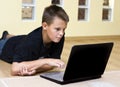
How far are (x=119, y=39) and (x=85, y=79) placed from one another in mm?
4083

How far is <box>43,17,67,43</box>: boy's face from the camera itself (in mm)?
1569

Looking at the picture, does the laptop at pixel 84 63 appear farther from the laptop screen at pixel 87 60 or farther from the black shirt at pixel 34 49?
the black shirt at pixel 34 49

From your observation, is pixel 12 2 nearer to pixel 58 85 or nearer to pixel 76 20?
pixel 76 20

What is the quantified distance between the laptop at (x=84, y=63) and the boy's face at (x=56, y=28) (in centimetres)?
48

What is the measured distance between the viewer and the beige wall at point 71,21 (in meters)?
4.04

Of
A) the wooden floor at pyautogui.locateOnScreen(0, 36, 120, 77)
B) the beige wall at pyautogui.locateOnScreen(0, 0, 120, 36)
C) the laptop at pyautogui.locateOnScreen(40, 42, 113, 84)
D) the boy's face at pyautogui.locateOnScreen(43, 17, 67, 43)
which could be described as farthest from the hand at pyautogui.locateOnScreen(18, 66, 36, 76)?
the beige wall at pyautogui.locateOnScreen(0, 0, 120, 36)

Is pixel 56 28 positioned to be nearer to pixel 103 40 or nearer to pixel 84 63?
pixel 84 63

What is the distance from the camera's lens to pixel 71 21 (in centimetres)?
458

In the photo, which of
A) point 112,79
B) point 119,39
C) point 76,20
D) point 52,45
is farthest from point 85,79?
point 119,39

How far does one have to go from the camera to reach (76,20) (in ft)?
15.1

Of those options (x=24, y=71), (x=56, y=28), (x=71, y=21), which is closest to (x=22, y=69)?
(x=24, y=71)

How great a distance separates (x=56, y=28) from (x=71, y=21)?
9.82 feet

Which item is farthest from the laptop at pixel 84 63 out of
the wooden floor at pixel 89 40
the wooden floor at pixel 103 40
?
the wooden floor at pixel 103 40

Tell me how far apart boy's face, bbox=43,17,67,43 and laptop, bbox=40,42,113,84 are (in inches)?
19.0
